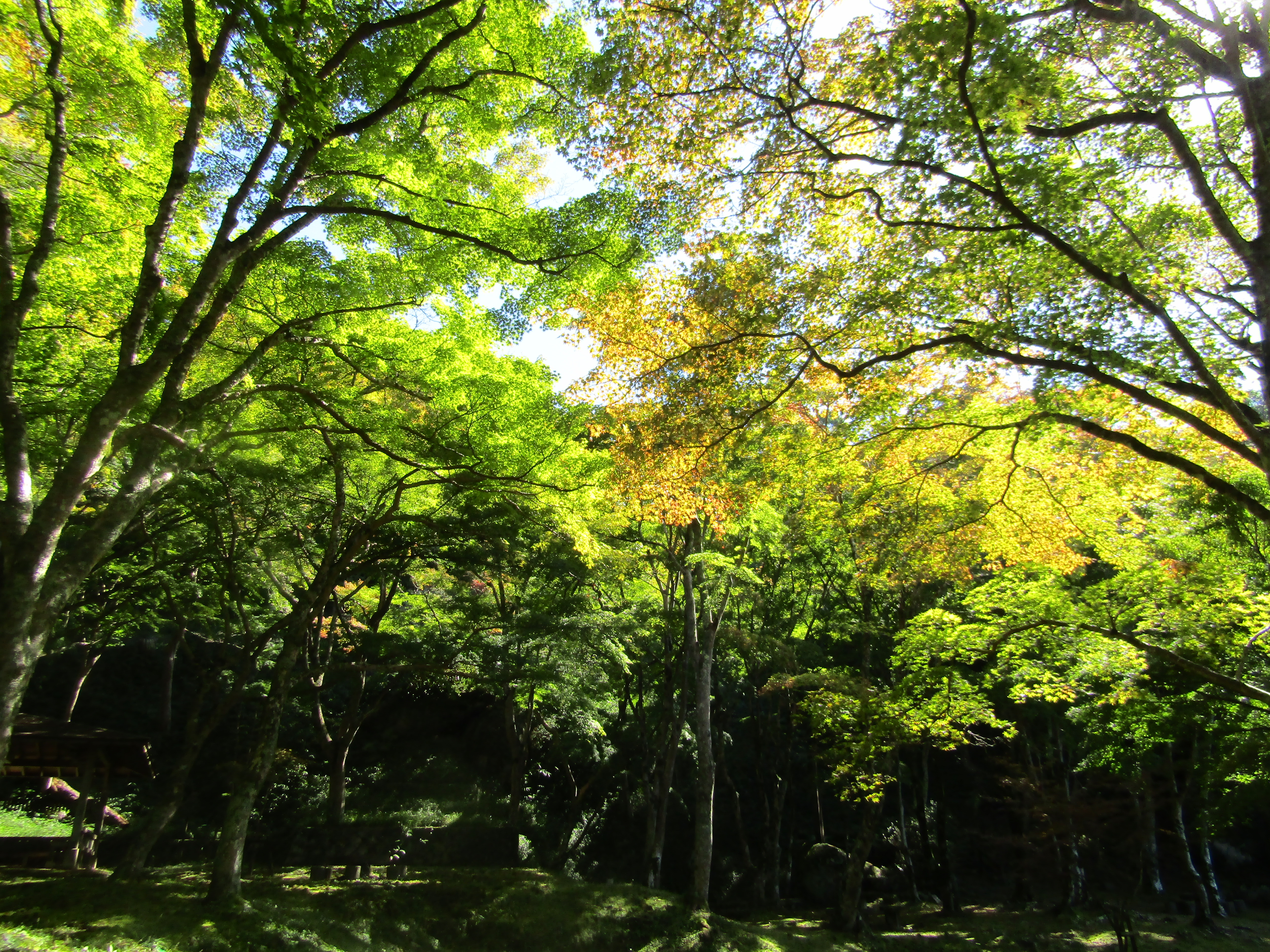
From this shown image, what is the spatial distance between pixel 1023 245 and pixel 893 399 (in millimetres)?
1707

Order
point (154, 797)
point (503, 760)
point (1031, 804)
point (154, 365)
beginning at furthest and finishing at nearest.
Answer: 1. point (503, 760)
2. point (154, 797)
3. point (1031, 804)
4. point (154, 365)

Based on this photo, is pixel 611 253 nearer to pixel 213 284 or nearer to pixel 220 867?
pixel 213 284

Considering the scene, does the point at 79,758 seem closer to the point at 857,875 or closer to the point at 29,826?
the point at 29,826

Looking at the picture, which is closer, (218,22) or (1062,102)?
(1062,102)

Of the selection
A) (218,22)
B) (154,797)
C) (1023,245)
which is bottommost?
(154,797)

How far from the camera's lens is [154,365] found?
4.52m

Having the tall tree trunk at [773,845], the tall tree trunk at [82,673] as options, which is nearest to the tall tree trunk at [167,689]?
the tall tree trunk at [82,673]

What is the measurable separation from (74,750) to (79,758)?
23 cm

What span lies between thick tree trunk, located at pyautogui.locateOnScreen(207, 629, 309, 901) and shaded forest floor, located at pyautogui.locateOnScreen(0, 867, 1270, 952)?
35 cm

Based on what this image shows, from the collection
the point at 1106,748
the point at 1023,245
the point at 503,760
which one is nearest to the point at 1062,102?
the point at 1023,245

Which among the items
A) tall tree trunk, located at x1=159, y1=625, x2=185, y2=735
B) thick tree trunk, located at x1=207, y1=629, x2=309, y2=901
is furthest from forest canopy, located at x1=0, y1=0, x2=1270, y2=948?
tall tree trunk, located at x1=159, y1=625, x2=185, y2=735

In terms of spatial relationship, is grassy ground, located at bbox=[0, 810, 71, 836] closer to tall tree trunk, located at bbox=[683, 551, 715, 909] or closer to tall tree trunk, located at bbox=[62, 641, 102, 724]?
tall tree trunk, located at bbox=[62, 641, 102, 724]

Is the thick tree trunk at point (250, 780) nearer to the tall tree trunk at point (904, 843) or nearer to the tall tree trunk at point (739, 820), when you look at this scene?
the tall tree trunk at point (739, 820)

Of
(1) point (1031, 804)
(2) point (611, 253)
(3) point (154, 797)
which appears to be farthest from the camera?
(3) point (154, 797)
